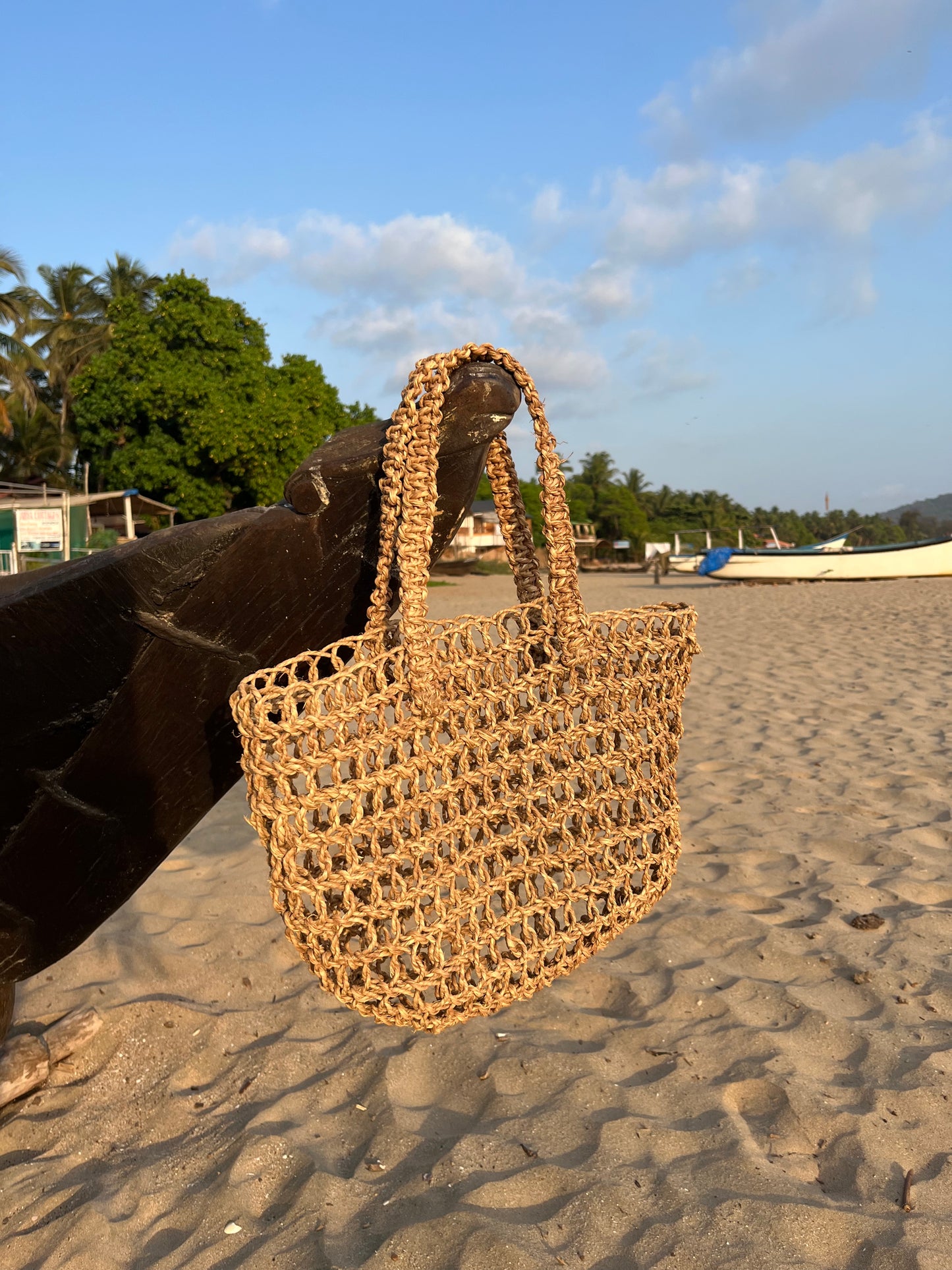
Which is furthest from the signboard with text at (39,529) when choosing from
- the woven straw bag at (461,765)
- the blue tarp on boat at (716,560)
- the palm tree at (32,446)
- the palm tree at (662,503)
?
the palm tree at (662,503)

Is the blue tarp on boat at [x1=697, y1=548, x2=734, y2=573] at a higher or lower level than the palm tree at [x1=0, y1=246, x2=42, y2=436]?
lower

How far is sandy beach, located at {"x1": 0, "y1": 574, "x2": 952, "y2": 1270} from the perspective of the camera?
1.49m

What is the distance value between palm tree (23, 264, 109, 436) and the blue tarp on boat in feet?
72.5

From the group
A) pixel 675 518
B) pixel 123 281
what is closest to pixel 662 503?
pixel 675 518

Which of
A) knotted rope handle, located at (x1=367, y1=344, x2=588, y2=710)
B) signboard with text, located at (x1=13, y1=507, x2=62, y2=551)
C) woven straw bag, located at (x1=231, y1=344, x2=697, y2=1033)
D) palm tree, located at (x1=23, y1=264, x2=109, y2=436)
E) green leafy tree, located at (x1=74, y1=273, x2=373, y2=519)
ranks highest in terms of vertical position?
palm tree, located at (x1=23, y1=264, x2=109, y2=436)

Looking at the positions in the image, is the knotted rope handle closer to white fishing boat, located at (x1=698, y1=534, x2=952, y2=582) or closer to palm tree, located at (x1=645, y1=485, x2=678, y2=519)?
white fishing boat, located at (x1=698, y1=534, x2=952, y2=582)

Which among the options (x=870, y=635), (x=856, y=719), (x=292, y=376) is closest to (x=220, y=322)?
(x=292, y=376)

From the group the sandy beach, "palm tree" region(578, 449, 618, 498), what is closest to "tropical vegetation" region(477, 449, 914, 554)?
"palm tree" region(578, 449, 618, 498)

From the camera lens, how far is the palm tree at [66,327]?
33438 millimetres

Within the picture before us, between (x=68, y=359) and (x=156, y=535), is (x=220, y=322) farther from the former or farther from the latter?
(x=156, y=535)

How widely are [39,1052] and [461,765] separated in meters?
1.49

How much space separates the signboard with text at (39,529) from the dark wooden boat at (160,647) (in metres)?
12.1

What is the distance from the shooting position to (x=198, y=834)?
4.11 metres

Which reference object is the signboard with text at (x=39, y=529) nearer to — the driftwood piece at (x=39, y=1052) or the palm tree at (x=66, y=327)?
the driftwood piece at (x=39, y=1052)
